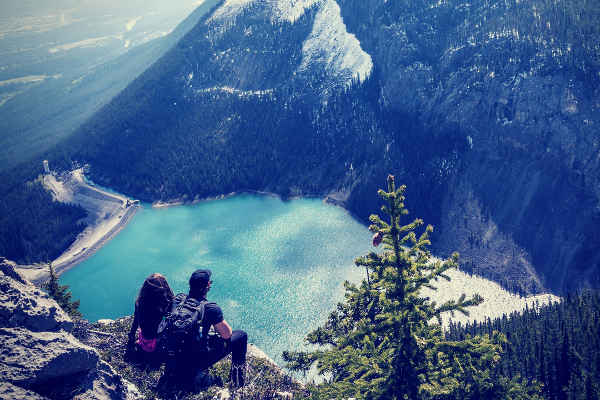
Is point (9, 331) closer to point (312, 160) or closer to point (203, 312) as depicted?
point (203, 312)

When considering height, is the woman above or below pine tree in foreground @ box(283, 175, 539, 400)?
above

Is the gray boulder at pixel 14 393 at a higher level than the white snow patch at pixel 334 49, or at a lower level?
lower

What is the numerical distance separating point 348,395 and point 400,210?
1042 cm

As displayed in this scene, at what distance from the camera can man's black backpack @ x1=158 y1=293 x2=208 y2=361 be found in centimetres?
2175

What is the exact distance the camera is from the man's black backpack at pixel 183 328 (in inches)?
856

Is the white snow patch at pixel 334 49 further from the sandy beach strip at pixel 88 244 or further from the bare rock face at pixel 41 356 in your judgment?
the bare rock face at pixel 41 356

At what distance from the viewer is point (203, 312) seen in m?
22.4

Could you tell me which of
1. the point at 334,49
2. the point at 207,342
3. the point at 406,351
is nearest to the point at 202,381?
the point at 207,342

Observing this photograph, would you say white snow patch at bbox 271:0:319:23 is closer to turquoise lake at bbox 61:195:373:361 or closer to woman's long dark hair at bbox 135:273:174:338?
turquoise lake at bbox 61:195:373:361

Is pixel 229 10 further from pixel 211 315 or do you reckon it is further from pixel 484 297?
pixel 211 315

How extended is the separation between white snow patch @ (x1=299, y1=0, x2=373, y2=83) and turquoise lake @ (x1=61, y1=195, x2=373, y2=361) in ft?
178

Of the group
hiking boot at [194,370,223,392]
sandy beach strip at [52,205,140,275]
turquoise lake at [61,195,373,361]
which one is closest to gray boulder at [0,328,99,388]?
hiking boot at [194,370,223,392]

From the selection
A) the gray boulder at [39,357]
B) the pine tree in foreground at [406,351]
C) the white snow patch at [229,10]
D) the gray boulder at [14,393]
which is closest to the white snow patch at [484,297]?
the pine tree in foreground at [406,351]

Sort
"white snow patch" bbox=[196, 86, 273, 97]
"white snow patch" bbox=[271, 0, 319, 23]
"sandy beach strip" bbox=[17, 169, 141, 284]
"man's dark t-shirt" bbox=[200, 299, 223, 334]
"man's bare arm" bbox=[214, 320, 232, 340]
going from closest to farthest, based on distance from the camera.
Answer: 1. "man's dark t-shirt" bbox=[200, 299, 223, 334]
2. "man's bare arm" bbox=[214, 320, 232, 340]
3. "sandy beach strip" bbox=[17, 169, 141, 284]
4. "white snow patch" bbox=[196, 86, 273, 97]
5. "white snow patch" bbox=[271, 0, 319, 23]
